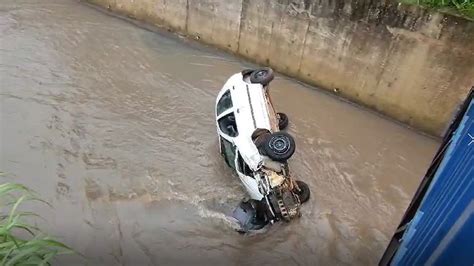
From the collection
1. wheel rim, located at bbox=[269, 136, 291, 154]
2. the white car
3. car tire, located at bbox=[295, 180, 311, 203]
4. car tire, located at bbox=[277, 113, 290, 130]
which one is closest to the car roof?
the white car

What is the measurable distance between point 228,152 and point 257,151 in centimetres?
90

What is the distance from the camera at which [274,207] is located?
5.57 meters

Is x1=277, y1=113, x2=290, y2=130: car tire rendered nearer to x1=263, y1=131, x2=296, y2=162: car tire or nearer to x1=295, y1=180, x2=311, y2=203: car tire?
x1=295, y1=180, x2=311, y2=203: car tire

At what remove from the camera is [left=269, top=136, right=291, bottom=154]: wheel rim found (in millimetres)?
5406

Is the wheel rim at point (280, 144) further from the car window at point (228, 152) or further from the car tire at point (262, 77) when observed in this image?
the car tire at point (262, 77)

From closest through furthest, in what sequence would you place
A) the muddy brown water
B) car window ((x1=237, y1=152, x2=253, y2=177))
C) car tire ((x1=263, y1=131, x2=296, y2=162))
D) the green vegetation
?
car tire ((x1=263, y1=131, x2=296, y2=162))
car window ((x1=237, y1=152, x2=253, y2=177))
the muddy brown water
the green vegetation

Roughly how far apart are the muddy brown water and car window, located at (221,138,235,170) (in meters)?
0.39

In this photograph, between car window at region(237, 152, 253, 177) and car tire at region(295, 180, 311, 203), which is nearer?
car window at region(237, 152, 253, 177)

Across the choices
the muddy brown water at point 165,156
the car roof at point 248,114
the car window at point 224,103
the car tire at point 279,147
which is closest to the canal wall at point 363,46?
the muddy brown water at point 165,156

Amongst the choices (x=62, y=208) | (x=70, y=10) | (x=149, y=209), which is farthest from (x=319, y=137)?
(x=70, y=10)

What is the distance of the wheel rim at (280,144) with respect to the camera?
5406mm

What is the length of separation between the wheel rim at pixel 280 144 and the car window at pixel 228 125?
0.82 meters

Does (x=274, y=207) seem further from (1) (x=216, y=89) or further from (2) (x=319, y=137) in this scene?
(1) (x=216, y=89)

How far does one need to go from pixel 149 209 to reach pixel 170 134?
62.2 inches
